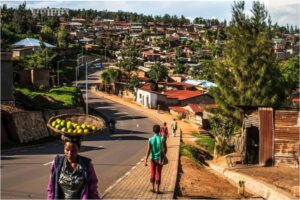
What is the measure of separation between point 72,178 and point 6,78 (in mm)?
27085

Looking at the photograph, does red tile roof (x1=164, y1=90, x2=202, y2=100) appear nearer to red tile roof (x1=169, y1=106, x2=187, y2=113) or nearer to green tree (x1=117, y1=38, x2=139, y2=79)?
red tile roof (x1=169, y1=106, x2=187, y2=113)

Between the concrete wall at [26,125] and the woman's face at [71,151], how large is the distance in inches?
976

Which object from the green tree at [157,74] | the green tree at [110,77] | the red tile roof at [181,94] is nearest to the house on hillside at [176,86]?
the green tree at [157,74]

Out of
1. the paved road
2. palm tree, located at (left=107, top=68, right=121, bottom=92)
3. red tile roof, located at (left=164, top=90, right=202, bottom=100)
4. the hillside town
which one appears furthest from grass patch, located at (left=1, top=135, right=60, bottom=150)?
palm tree, located at (left=107, top=68, right=121, bottom=92)

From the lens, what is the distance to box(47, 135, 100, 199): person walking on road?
6168 mm

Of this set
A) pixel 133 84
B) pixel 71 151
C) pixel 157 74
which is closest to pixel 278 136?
pixel 71 151

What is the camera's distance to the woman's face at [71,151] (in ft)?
20.3

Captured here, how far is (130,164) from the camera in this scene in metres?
20.7

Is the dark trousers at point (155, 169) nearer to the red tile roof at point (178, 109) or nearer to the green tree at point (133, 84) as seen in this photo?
the red tile roof at point (178, 109)

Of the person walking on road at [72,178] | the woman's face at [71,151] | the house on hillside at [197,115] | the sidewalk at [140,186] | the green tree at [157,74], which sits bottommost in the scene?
the house on hillside at [197,115]

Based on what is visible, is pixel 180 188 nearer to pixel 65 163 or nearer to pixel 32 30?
pixel 65 163

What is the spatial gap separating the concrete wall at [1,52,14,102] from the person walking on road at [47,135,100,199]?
2670cm

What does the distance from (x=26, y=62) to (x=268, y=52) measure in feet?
162

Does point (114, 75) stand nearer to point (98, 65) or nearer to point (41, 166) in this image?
point (98, 65)
